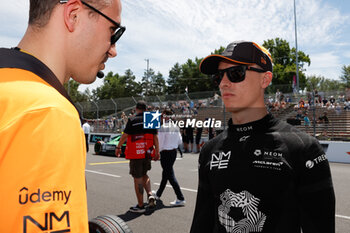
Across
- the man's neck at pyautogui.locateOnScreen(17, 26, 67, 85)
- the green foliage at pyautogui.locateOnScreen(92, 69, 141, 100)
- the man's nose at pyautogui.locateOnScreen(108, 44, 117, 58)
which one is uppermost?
the green foliage at pyautogui.locateOnScreen(92, 69, 141, 100)

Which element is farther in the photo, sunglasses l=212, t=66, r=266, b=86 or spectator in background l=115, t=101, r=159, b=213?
spectator in background l=115, t=101, r=159, b=213

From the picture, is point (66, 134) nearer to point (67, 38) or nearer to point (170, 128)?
point (67, 38)

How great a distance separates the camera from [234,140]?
1.84 metres

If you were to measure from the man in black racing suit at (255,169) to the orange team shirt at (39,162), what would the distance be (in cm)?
120

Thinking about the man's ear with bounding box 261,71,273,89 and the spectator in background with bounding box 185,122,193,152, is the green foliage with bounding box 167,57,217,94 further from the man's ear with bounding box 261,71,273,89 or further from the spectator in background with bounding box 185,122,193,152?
the man's ear with bounding box 261,71,273,89

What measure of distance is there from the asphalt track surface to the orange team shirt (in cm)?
384

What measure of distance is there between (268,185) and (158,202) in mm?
4532

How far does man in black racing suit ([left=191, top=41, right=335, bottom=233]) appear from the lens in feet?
4.89

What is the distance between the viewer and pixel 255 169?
163 cm

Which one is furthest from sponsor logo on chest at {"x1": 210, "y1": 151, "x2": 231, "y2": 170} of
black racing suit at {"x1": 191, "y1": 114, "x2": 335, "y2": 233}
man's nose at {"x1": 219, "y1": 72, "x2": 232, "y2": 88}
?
man's nose at {"x1": 219, "y1": 72, "x2": 232, "y2": 88}

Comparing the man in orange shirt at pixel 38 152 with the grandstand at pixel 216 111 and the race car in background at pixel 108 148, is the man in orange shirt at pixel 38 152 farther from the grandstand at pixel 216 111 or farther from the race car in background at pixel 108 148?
the race car in background at pixel 108 148

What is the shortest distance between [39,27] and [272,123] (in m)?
1.44

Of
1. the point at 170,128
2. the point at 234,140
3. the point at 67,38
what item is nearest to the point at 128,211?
the point at 170,128

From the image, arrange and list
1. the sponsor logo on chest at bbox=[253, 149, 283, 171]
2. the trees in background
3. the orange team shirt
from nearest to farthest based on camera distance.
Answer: the orange team shirt
the sponsor logo on chest at bbox=[253, 149, 283, 171]
the trees in background
